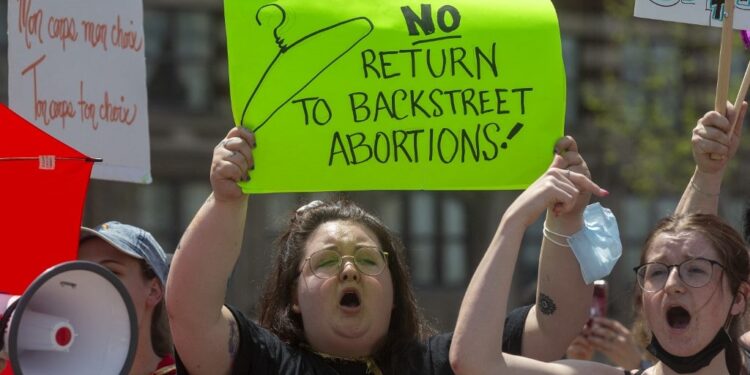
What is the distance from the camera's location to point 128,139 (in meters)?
4.14

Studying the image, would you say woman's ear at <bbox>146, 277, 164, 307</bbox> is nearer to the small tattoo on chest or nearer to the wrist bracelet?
the small tattoo on chest

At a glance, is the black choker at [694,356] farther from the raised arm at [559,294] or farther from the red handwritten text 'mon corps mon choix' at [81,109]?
the red handwritten text 'mon corps mon choix' at [81,109]

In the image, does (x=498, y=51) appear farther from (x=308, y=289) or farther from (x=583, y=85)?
(x=583, y=85)

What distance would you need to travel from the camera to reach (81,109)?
13.5 feet

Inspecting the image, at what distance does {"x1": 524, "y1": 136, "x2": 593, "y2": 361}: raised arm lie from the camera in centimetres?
344

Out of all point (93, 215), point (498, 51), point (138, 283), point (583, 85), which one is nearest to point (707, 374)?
point (498, 51)

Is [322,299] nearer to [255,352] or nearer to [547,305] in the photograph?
[255,352]

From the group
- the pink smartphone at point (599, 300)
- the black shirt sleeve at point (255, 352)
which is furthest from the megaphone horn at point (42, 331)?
the pink smartphone at point (599, 300)

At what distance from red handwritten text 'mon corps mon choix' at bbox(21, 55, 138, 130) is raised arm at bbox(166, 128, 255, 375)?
3.09 feet

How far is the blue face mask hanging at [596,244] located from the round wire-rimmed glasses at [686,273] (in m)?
0.11

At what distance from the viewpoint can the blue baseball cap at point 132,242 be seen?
12.4 feet

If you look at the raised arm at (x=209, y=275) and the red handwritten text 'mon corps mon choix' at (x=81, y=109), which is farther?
the red handwritten text 'mon corps mon choix' at (x=81, y=109)

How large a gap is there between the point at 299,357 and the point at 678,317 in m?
0.88

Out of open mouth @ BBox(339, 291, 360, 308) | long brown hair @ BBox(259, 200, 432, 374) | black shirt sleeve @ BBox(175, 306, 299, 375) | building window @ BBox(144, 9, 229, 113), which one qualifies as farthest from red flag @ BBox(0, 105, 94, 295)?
building window @ BBox(144, 9, 229, 113)
